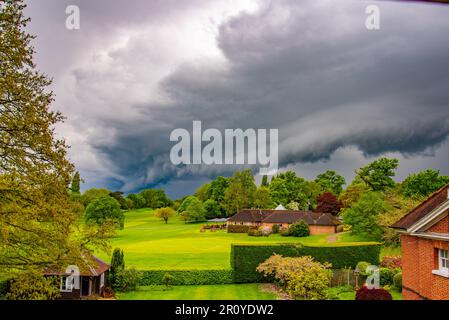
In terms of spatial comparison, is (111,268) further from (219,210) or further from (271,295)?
(219,210)

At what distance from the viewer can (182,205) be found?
26.5 m

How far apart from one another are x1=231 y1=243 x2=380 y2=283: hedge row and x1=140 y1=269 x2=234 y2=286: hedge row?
46 centimetres

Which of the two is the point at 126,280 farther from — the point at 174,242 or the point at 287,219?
the point at 287,219

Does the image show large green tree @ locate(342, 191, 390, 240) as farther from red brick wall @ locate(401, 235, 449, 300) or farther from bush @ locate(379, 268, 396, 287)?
red brick wall @ locate(401, 235, 449, 300)

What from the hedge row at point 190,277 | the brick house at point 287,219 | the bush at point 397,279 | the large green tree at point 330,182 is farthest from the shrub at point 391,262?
the large green tree at point 330,182

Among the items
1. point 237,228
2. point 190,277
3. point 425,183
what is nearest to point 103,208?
point 190,277

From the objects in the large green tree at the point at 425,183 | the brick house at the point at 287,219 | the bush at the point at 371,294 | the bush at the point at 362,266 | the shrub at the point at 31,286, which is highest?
the large green tree at the point at 425,183

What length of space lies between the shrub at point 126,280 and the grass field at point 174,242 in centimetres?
156

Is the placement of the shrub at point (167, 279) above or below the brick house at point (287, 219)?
below

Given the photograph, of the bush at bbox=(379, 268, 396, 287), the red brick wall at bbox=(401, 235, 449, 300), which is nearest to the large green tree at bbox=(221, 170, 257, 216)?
the bush at bbox=(379, 268, 396, 287)

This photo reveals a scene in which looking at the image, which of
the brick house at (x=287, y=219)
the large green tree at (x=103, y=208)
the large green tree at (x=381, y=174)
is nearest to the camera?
the large green tree at (x=103, y=208)

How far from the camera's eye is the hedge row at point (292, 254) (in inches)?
577

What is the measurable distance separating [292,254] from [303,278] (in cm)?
314

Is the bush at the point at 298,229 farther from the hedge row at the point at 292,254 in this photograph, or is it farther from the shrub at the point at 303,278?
the shrub at the point at 303,278
